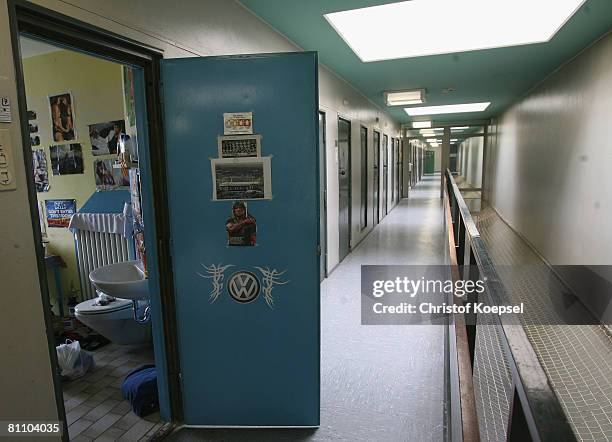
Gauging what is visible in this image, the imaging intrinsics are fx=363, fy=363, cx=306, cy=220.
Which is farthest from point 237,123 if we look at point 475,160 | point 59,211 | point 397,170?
point 475,160

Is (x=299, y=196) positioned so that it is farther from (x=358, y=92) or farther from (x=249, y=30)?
(x=358, y=92)

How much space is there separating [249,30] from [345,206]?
3.23 metres

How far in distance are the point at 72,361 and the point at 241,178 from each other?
83.8 inches

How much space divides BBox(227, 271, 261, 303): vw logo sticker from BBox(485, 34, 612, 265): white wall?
131 inches

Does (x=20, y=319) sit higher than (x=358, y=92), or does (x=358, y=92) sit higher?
(x=358, y=92)

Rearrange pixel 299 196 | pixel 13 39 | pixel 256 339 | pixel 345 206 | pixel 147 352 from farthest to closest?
1. pixel 345 206
2. pixel 147 352
3. pixel 256 339
4. pixel 299 196
5. pixel 13 39

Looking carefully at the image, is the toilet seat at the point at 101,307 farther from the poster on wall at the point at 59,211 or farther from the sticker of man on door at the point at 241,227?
the sticker of man on door at the point at 241,227

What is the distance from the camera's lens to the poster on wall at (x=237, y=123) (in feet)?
6.23

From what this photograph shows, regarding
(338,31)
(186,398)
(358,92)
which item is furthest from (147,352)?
(358,92)

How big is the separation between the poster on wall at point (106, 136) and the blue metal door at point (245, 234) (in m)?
1.65

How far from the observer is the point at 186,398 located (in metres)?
2.18

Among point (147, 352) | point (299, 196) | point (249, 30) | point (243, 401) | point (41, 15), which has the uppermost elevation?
point (249, 30)

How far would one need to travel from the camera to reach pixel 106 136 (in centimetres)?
331

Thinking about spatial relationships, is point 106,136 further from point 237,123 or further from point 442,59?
point 442,59
